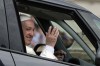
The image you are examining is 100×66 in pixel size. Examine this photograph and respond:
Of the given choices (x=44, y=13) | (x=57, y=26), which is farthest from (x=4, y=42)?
(x=57, y=26)

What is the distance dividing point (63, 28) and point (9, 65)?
101 centimetres

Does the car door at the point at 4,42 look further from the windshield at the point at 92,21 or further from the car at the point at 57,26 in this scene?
the windshield at the point at 92,21

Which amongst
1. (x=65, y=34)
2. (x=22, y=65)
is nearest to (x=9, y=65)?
(x=22, y=65)

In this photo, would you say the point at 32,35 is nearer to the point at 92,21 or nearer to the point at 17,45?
the point at 92,21

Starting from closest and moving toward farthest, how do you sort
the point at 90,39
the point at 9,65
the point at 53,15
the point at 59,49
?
1. the point at 9,65
2. the point at 90,39
3. the point at 53,15
4. the point at 59,49

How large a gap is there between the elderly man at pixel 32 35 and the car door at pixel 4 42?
0.29m

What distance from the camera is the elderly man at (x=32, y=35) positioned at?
11.7ft

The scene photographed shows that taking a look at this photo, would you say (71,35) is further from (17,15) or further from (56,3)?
(17,15)

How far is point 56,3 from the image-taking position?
361 centimetres

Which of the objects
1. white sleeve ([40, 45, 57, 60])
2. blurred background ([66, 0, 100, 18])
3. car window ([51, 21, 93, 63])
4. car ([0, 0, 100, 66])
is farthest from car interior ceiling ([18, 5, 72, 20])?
blurred background ([66, 0, 100, 18])

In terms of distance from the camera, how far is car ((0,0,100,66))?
315cm

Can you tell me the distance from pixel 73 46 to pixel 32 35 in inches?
19.7

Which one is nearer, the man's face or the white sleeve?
the white sleeve

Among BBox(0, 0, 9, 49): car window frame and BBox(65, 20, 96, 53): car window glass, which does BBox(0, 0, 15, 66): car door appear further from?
BBox(65, 20, 96, 53): car window glass
